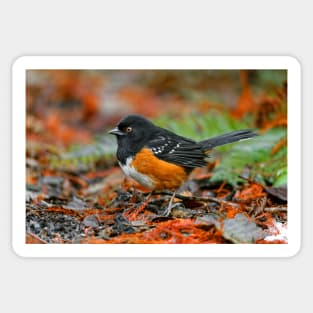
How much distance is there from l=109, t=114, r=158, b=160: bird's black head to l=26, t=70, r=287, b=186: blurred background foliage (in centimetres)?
90

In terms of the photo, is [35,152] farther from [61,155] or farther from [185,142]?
[185,142]

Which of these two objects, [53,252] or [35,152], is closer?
[53,252]

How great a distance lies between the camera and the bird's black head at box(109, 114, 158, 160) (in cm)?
607

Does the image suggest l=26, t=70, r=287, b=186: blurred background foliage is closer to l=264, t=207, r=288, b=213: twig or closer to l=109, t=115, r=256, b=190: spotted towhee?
l=264, t=207, r=288, b=213: twig

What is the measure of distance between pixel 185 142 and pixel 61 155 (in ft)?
5.20

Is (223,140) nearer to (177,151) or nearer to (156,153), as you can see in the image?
(177,151)

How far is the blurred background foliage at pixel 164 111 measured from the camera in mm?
6668

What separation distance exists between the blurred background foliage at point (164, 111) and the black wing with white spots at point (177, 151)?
50 centimetres

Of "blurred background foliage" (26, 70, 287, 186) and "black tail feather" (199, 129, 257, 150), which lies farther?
"blurred background foliage" (26, 70, 287, 186)

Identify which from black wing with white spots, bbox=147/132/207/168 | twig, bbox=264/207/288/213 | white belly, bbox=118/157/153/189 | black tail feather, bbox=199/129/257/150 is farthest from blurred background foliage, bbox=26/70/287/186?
white belly, bbox=118/157/153/189

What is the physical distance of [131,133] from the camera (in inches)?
241
